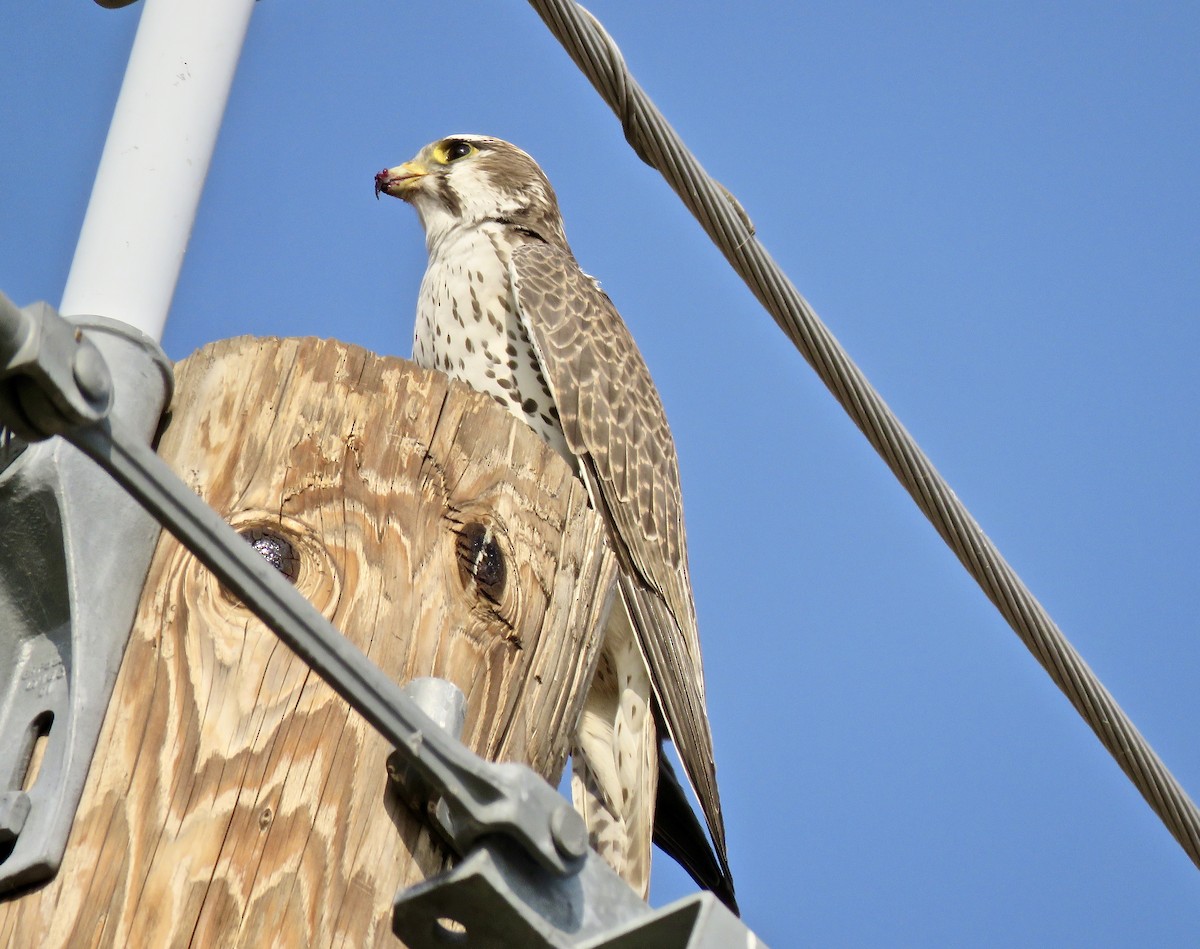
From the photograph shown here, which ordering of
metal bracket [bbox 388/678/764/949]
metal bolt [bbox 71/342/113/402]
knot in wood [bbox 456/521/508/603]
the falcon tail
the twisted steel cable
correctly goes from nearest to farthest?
metal bolt [bbox 71/342/113/402] < metal bracket [bbox 388/678/764/949] < knot in wood [bbox 456/521/508/603] < the twisted steel cable < the falcon tail

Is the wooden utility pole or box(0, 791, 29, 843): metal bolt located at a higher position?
the wooden utility pole

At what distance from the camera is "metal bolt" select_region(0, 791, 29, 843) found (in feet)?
5.09

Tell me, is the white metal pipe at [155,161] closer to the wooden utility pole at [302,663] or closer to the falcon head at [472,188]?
the wooden utility pole at [302,663]

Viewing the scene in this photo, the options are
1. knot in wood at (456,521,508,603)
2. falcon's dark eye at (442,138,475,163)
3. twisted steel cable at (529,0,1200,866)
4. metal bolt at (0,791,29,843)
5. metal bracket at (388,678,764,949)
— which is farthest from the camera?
falcon's dark eye at (442,138,475,163)

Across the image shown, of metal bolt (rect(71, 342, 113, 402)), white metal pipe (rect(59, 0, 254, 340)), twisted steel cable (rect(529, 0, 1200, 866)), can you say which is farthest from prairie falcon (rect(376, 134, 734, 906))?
metal bolt (rect(71, 342, 113, 402))

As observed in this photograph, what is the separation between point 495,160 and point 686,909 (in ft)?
15.1

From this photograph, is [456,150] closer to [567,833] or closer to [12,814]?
[12,814]

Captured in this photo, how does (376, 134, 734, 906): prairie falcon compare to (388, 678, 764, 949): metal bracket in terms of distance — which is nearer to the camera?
(388, 678, 764, 949): metal bracket

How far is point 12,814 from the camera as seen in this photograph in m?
1.56

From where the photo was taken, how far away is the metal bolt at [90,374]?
117 cm

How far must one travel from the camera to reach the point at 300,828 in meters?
1.65

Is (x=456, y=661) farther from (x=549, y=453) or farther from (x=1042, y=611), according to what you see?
(x=1042, y=611)

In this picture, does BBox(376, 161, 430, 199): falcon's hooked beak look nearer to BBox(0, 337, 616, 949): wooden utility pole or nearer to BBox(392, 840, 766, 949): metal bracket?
BBox(0, 337, 616, 949): wooden utility pole

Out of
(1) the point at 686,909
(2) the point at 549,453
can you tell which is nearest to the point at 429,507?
(2) the point at 549,453
